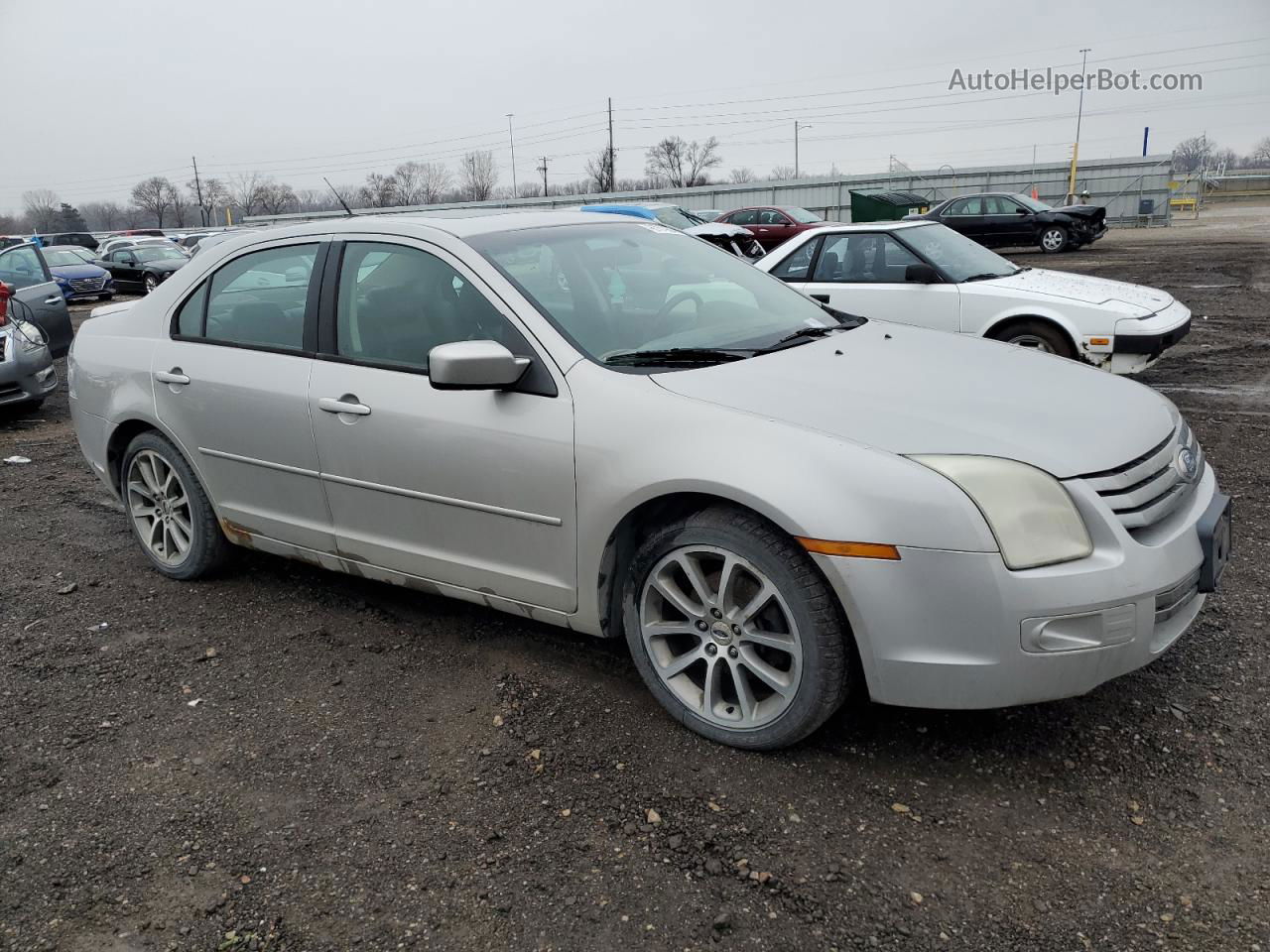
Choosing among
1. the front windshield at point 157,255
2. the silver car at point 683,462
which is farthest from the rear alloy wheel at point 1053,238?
the silver car at point 683,462

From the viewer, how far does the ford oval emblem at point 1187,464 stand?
308cm

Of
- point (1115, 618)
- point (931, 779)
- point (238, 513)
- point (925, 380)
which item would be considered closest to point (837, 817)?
point (931, 779)

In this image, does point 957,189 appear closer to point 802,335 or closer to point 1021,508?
point 802,335

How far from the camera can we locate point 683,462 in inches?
114

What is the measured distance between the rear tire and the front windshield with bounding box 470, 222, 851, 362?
158 inches

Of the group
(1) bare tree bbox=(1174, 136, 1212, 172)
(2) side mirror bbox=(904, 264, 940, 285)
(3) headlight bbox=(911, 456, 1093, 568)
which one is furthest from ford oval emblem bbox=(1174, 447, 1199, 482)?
(1) bare tree bbox=(1174, 136, 1212, 172)

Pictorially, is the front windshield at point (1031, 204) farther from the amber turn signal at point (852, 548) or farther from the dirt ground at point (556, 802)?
the amber turn signal at point (852, 548)

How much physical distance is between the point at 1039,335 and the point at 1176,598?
206 inches

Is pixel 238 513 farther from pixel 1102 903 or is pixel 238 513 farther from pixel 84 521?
pixel 1102 903

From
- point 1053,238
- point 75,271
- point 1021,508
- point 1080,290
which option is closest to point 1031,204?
point 1053,238

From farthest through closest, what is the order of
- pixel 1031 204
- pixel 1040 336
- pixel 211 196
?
1. pixel 211 196
2. pixel 1031 204
3. pixel 1040 336

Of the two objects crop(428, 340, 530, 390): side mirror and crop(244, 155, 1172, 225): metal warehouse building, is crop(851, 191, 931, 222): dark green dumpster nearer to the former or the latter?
crop(244, 155, 1172, 225): metal warehouse building

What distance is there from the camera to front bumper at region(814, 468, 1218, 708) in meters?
2.57

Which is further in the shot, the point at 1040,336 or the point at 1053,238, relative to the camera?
the point at 1053,238
